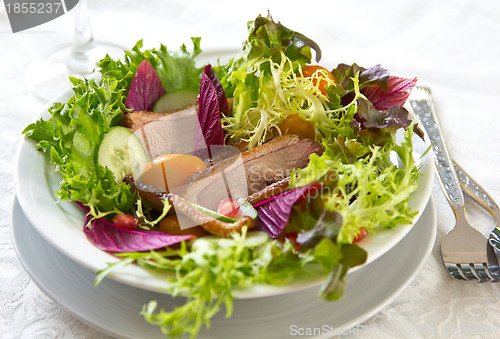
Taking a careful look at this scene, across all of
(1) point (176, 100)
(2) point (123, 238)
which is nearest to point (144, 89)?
(1) point (176, 100)

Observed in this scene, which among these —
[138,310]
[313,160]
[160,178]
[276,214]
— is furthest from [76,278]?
[313,160]

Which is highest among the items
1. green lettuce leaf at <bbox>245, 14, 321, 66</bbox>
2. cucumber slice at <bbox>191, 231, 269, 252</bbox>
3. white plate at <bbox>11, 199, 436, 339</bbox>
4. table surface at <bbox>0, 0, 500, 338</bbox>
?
green lettuce leaf at <bbox>245, 14, 321, 66</bbox>

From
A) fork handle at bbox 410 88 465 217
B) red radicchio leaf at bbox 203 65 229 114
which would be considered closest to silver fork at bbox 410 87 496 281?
fork handle at bbox 410 88 465 217

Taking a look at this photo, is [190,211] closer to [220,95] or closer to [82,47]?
[220,95]

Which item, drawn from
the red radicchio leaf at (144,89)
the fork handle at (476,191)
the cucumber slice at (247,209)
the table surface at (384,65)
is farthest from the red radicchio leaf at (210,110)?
the fork handle at (476,191)

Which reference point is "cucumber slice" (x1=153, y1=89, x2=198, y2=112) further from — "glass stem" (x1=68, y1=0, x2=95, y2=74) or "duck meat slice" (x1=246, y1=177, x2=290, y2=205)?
"glass stem" (x1=68, y1=0, x2=95, y2=74)

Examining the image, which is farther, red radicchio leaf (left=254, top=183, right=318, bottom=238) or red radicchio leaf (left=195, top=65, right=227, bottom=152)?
red radicchio leaf (left=195, top=65, right=227, bottom=152)
